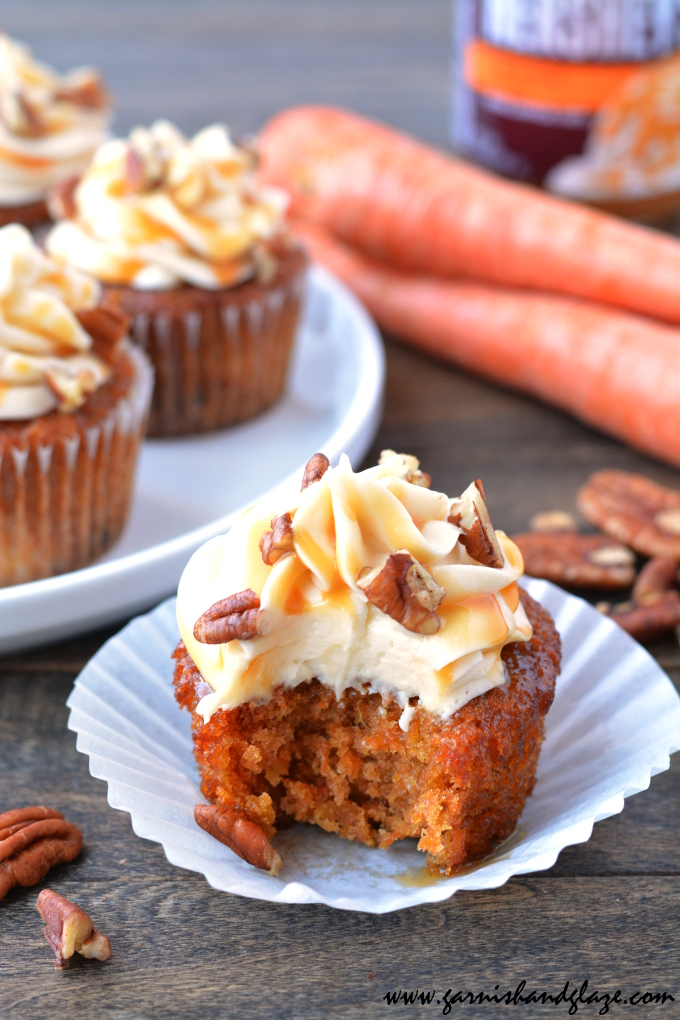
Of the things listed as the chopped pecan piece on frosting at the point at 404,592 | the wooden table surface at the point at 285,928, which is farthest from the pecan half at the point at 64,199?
the chopped pecan piece on frosting at the point at 404,592

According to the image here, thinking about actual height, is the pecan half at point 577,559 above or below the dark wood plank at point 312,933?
below

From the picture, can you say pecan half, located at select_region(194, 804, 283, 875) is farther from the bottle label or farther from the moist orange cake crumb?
the bottle label

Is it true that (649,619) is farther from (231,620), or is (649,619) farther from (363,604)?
(231,620)

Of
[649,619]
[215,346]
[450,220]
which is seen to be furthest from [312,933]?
[450,220]

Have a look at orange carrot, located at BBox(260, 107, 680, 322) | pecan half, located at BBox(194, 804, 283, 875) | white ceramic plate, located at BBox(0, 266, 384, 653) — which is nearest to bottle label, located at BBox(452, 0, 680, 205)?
orange carrot, located at BBox(260, 107, 680, 322)

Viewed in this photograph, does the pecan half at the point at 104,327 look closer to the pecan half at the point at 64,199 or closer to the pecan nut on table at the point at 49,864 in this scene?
the pecan half at the point at 64,199

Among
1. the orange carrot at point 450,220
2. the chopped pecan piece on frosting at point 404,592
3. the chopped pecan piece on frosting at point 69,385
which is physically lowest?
the orange carrot at point 450,220
